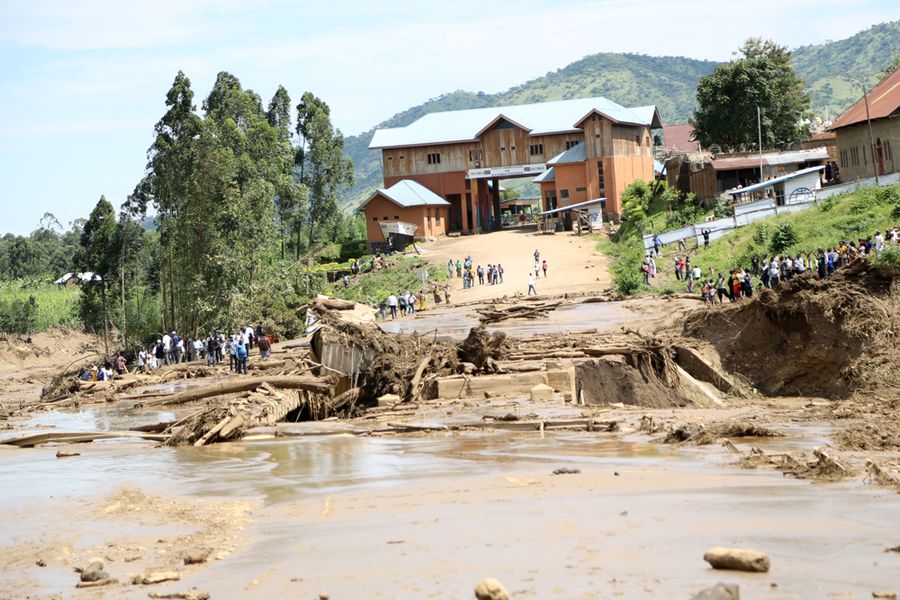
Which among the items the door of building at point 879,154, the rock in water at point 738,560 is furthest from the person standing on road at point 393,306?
the rock in water at point 738,560

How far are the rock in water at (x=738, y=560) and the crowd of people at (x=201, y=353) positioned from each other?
26.5 meters

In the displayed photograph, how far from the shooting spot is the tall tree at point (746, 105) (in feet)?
229

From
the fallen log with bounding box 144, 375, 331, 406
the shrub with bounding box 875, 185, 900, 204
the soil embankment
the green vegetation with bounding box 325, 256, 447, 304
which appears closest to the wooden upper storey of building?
the green vegetation with bounding box 325, 256, 447, 304

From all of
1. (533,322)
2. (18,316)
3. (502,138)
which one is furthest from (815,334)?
(18,316)

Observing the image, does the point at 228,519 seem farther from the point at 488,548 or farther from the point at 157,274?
the point at 157,274

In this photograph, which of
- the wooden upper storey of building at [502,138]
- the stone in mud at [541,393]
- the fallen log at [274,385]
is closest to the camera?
the stone in mud at [541,393]

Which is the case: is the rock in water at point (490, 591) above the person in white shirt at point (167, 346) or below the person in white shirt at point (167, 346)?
below

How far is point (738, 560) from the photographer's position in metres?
8.53

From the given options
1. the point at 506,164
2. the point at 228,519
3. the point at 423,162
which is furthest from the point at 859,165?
the point at 228,519

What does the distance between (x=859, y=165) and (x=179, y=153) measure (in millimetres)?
34197

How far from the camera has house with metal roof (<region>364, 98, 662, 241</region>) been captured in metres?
74.0

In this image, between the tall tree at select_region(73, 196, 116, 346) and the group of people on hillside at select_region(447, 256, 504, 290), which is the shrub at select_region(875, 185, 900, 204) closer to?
the group of people on hillside at select_region(447, 256, 504, 290)

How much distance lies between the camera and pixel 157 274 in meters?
76.6

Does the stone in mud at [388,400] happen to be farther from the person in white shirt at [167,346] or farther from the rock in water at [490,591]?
the person in white shirt at [167,346]
